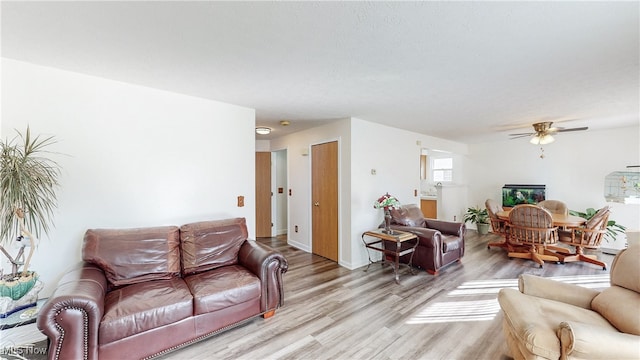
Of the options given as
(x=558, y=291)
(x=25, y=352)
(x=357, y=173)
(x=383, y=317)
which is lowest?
(x=383, y=317)

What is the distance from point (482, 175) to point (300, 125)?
5044 millimetres

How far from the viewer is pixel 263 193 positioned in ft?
18.6

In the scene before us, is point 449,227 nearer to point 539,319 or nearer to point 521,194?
point 539,319

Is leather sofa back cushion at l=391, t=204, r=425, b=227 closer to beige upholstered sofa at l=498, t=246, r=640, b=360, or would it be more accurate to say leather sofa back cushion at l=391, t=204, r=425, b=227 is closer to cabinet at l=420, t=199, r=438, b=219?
beige upholstered sofa at l=498, t=246, r=640, b=360

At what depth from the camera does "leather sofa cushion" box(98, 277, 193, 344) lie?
165 cm

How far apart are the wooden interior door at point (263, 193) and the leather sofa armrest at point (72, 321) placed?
3.96 m

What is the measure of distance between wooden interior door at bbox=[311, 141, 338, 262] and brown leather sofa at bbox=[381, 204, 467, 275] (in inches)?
39.4

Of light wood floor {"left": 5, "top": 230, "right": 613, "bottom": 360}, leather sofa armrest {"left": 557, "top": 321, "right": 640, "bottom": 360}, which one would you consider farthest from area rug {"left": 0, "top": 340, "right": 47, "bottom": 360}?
leather sofa armrest {"left": 557, "top": 321, "right": 640, "bottom": 360}

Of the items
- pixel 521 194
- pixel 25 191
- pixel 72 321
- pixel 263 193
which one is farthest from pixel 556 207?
pixel 25 191

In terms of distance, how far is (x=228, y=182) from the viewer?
124 inches

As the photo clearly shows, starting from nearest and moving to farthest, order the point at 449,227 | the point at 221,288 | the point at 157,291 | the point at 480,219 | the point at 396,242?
the point at 157,291, the point at 221,288, the point at 396,242, the point at 449,227, the point at 480,219

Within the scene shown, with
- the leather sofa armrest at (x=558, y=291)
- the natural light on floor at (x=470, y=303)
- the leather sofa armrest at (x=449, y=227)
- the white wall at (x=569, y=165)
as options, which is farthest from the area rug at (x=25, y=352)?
the white wall at (x=569, y=165)

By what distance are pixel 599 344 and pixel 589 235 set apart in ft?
12.0

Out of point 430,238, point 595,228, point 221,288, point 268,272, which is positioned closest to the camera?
point 221,288
